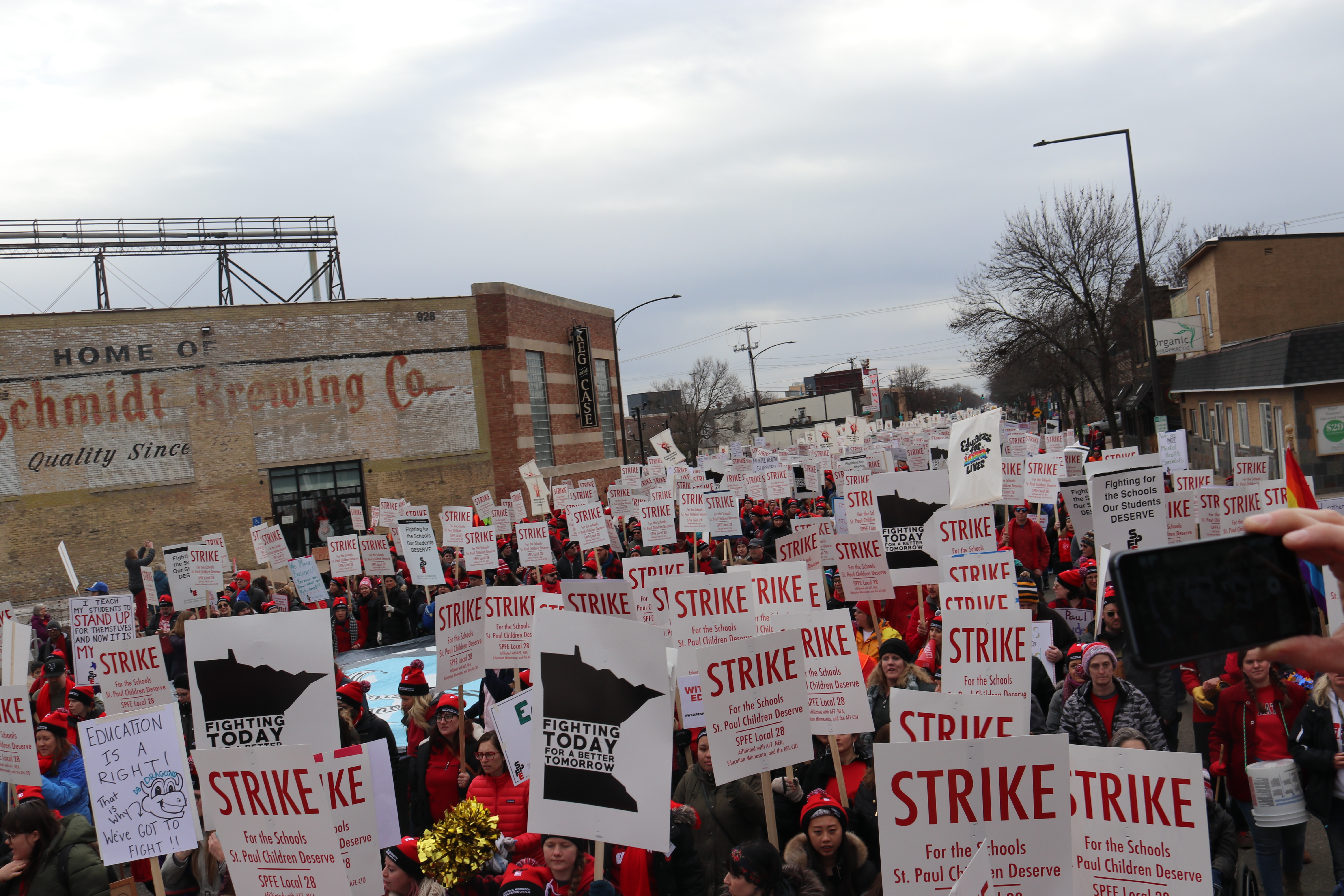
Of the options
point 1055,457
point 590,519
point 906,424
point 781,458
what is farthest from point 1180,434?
point 906,424

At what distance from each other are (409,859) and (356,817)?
1.33ft

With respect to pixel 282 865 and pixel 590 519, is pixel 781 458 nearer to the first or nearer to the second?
pixel 590 519

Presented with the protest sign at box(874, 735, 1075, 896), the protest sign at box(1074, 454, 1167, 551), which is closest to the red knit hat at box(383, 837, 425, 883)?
the protest sign at box(874, 735, 1075, 896)

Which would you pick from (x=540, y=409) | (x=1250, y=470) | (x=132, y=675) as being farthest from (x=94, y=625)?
(x=540, y=409)

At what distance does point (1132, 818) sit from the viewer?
14.4ft

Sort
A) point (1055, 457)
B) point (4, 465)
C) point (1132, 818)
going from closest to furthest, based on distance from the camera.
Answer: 1. point (1132, 818)
2. point (1055, 457)
3. point (4, 465)

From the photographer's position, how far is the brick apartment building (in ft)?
81.1

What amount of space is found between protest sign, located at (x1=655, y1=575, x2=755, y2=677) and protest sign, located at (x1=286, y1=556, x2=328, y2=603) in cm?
953

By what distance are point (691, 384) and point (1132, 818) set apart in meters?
86.6

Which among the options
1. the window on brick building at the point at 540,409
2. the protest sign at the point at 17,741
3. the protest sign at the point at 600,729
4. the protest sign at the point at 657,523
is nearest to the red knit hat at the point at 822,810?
the protest sign at the point at 600,729

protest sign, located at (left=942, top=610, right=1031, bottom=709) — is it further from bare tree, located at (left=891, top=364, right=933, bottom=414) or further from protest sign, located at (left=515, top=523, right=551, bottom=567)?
bare tree, located at (left=891, top=364, right=933, bottom=414)

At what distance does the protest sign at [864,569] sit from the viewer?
10156 millimetres

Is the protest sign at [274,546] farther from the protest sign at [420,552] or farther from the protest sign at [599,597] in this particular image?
the protest sign at [599,597]

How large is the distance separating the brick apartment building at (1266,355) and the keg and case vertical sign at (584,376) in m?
23.4
